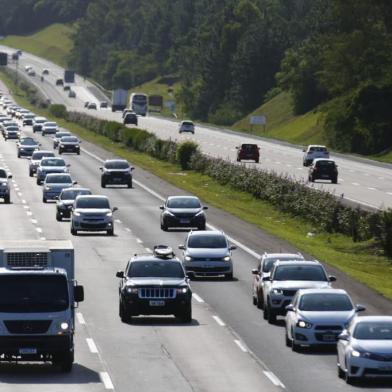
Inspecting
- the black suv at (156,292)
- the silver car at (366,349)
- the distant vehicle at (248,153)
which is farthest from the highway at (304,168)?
the silver car at (366,349)

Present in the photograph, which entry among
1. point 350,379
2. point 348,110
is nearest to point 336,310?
point 350,379

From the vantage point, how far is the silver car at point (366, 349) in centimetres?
2939

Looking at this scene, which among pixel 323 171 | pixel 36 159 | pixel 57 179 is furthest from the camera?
A: pixel 36 159

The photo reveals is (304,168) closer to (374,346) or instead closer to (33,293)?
(33,293)

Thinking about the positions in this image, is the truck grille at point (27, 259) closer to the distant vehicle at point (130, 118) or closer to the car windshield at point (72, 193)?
the car windshield at point (72, 193)

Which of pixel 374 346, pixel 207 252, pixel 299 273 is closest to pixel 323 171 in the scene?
pixel 207 252

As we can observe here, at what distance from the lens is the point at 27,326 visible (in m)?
30.3

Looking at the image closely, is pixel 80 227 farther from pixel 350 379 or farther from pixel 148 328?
pixel 350 379

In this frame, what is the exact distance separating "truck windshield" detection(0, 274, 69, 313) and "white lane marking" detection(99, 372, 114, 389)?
5.29 ft

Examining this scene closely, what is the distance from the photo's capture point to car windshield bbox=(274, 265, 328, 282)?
4084 centimetres

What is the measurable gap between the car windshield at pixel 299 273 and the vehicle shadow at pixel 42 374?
9518 mm

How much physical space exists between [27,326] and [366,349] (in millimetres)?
6569

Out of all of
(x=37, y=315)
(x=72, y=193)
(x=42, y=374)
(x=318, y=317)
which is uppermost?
(x=37, y=315)

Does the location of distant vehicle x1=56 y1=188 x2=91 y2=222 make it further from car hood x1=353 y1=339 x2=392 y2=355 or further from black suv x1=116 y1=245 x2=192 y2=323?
car hood x1=353 y1=339 x2=392 y2=355
